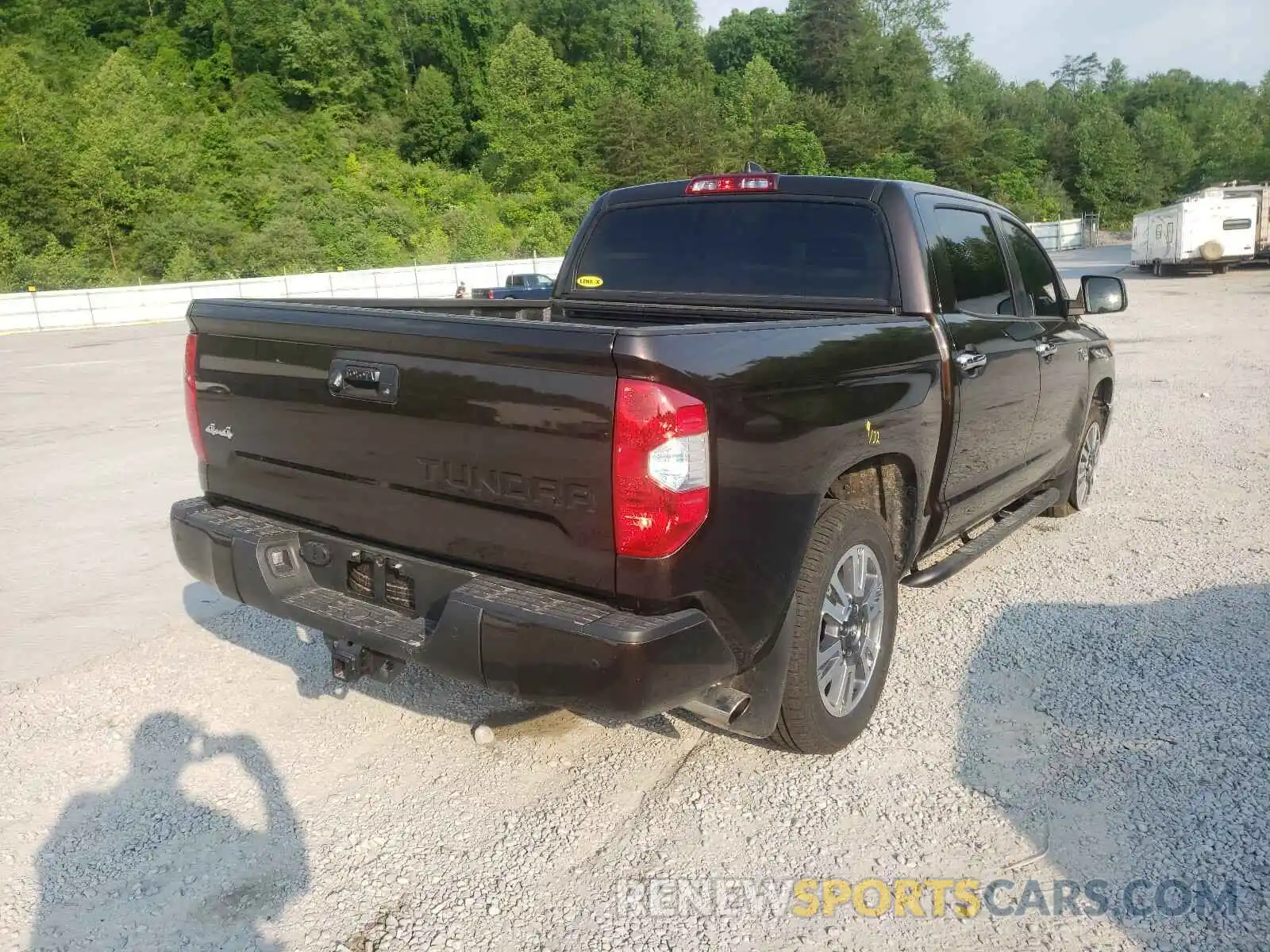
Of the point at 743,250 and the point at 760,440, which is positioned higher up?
the point at 743,250

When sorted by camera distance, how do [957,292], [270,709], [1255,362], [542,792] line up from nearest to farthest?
[542,792], [270,709], [957,292], [1255,362]

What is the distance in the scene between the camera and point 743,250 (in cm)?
437

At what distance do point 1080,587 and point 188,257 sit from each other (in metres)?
46.6

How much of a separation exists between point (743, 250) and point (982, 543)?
176 cm

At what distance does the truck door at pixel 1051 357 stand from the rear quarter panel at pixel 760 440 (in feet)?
6.76

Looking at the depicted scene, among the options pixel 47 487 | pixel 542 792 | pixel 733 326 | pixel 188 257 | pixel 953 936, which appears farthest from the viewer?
pixel 188 257

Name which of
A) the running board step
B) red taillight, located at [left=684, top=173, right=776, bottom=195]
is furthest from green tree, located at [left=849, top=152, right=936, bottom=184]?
red taillight, located at [left=684, top=173, right=776, bottom=195]

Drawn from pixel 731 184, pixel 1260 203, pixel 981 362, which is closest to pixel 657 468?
pixel 981 362

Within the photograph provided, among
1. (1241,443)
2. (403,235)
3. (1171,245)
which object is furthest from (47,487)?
(403,235)

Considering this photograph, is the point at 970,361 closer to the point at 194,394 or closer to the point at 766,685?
the point at 766,685

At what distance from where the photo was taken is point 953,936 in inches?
102

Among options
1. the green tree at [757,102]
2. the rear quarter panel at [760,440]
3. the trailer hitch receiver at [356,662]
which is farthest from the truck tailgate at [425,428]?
the green tree at [757,102]

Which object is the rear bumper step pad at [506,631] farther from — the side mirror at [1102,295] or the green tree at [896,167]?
the green tree at [896,167]

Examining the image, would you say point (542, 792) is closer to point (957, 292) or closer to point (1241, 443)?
point (957, 292)
